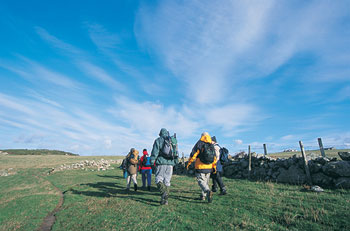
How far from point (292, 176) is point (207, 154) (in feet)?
26.0

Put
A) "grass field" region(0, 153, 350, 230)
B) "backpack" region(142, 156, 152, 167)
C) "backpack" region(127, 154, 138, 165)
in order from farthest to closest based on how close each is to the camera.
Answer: "backpack" region(142, 156, 152, 167), "backpack" region(127, 154, 138, 165), "grass field" region(0, 153, 350, 230)

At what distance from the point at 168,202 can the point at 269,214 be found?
13.1 ft

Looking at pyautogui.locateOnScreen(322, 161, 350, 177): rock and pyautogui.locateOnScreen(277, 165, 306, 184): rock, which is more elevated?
pyautogui.locateOnScreen(322, 161, 350, 177): rock

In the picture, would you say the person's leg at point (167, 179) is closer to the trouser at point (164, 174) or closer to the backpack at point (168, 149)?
the trouser at point (164, 174)

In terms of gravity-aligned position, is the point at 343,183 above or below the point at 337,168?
below

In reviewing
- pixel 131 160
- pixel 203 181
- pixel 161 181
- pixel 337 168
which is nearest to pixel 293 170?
pixel 337 168

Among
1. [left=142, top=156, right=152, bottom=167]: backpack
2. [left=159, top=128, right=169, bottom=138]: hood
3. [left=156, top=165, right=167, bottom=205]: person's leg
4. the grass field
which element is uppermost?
[left=159, top=128, right=169, bottom=138]: hood

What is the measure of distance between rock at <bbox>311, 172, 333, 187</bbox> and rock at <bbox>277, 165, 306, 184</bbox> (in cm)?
57

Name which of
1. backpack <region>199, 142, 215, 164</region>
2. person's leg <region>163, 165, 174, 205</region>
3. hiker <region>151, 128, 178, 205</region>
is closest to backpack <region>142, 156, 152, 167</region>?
hiker <region>151, 128, 178, 205</region>

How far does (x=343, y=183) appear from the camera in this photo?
28.9ft

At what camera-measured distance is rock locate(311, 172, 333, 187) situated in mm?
9585

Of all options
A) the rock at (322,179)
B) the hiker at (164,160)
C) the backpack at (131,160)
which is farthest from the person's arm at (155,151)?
the rock at (322,179)

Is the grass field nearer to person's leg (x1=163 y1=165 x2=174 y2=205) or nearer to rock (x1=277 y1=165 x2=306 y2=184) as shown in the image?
person's leg (x1=163 y1=165 x2=174 y2=205)

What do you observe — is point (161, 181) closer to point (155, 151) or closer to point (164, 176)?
point (164, 176)
